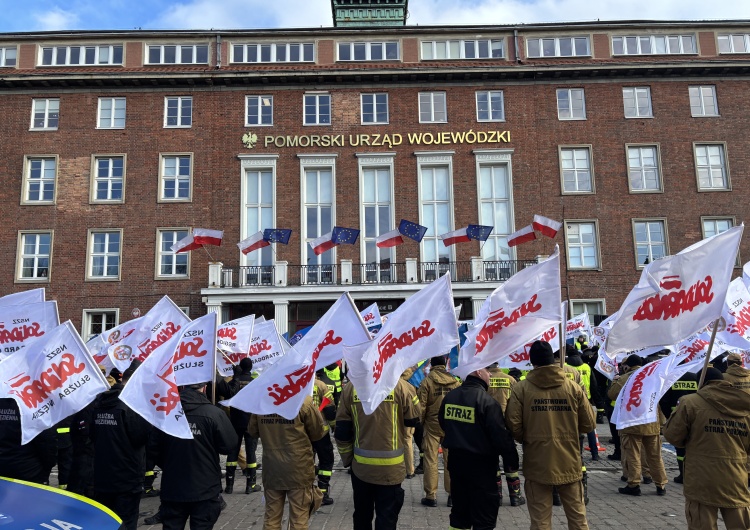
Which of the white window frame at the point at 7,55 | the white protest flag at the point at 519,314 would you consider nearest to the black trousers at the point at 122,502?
the white protest flag at the point at 519,314

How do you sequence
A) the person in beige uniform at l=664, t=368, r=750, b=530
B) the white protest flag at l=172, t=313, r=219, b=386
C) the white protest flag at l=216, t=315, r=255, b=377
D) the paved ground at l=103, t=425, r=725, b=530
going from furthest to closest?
the white protest flag at l=216, t=315, r=255, b=377, the paved ground at l=103, t=425, r=725, b=530, the white protest flag at l=172, t=313, r=219, b=386, the person in beige uniform at l=664, t=368, r=750, b=530

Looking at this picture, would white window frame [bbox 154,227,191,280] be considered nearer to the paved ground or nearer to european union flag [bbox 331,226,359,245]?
european union flag [bbox 331,226,359,245]

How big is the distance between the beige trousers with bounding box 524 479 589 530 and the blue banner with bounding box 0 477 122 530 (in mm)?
4243

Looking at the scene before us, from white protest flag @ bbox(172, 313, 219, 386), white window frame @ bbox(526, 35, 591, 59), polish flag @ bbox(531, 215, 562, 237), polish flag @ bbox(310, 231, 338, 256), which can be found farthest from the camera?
white window frame @ bbox(526, 35, 591, 59)

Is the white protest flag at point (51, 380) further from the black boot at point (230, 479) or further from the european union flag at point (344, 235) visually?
the european union flag at point (344, 235)

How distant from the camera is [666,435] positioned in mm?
5609

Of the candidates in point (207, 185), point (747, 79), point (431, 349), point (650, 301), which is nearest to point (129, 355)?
point (431, 349)

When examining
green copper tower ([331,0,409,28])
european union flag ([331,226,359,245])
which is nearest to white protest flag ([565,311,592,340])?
european union flag ([331,226,359,245])

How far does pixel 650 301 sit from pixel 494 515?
2503 mm

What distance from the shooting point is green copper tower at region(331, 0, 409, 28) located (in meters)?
34.6

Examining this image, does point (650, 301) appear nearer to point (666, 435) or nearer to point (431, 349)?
point (666, 435)

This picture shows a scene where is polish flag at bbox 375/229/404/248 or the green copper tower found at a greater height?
the green copper tower

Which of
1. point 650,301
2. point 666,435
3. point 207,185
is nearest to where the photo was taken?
point 666,435

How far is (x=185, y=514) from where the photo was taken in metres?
5.74
